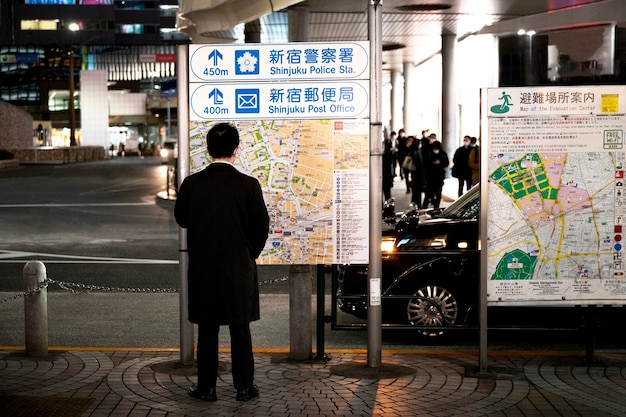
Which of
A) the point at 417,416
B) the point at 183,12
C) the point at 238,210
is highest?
the point at 183,12

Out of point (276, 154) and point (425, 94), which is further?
point (425, 94)

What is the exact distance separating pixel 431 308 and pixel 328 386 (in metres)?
1.92

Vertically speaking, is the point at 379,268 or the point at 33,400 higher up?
the point at 379,268

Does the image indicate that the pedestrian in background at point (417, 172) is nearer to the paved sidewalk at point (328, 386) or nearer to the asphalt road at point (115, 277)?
the asphalt road at point (115, 277)

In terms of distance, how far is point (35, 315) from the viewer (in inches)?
302

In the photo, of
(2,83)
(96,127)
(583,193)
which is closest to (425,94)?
(583,193)

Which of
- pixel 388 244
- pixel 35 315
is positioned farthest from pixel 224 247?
pixel 388 244

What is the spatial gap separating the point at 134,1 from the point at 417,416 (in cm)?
12391

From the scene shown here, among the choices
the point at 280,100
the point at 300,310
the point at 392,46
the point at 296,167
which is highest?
the point at 392,46

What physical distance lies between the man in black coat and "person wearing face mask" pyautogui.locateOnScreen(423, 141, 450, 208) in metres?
16.1

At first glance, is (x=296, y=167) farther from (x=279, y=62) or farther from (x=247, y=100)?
(x=279, y=62)

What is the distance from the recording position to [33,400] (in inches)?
248

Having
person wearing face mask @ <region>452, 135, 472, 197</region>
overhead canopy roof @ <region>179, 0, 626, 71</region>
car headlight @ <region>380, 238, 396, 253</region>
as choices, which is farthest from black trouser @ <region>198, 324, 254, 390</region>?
person wearing face mask @ <region>452, 135, 472, 197</region>

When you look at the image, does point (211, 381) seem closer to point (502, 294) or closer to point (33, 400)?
point (33, 400)
